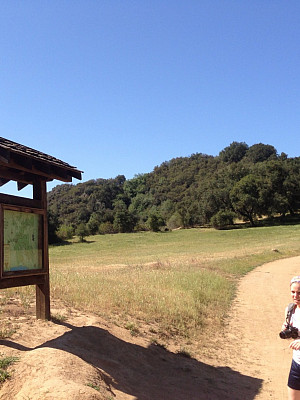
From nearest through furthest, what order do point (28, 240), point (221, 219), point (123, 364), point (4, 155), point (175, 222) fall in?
1. point (4, 155)
2. point (123, 364)
3. point (28, 240)
4. point (221, 219)
5. point (175, 222)

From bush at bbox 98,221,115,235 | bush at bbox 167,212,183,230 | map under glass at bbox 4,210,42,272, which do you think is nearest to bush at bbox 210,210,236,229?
bush at bbox 167,212,183,230

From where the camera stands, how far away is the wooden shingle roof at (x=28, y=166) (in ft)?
20.8

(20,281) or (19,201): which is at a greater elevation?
(19,201)

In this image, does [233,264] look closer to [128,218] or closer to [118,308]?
[118,308]

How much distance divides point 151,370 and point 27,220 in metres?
3.51

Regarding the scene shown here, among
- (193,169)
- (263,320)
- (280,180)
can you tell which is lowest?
(263,320)

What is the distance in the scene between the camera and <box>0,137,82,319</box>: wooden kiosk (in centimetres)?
634

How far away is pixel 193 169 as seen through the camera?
139375 mm

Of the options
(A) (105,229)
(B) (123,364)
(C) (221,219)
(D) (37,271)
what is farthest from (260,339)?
(A) (105,229)

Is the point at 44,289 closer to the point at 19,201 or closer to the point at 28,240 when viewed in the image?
the point at 28,240

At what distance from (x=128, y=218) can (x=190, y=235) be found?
1845 cm

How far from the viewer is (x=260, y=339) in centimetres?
963

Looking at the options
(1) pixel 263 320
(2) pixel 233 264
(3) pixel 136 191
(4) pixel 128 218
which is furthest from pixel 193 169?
(1) pixel 263 320

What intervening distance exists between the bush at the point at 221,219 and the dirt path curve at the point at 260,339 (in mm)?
50303
